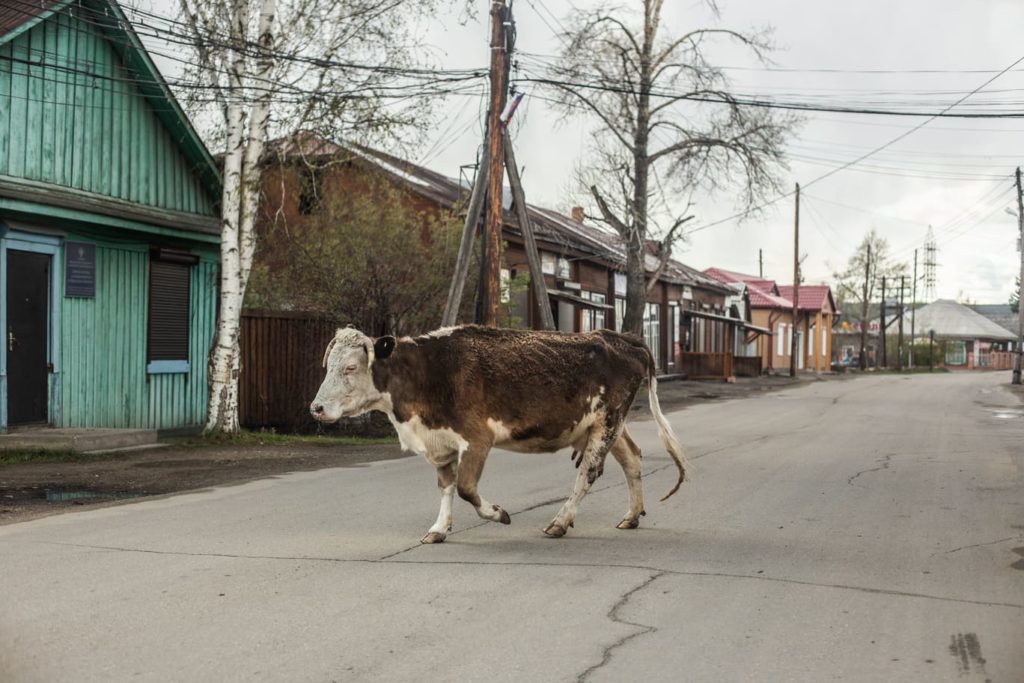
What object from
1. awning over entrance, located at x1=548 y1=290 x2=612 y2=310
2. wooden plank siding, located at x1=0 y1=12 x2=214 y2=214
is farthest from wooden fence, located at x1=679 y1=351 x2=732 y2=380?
wooden plank siding, located at x1=0 y1=12 x2=214 y2=214

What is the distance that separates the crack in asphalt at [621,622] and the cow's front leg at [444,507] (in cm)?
181

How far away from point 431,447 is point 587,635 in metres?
2.95

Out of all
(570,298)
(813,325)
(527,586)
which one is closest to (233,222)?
(527,586)

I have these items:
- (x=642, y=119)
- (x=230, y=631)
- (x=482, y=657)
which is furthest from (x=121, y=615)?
(x=642, y=119)

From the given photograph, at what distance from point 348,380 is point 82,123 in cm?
1079

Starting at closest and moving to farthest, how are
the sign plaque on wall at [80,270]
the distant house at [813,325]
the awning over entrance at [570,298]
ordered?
the sign plaque on wall at [80,270] < the awning over entrance at [570,298] < the distant house at [813,325]

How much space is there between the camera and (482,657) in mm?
5336

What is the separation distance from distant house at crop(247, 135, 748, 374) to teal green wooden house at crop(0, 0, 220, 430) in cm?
192

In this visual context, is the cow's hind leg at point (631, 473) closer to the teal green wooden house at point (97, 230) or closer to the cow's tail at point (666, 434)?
the cow's tail at point (666, 434)

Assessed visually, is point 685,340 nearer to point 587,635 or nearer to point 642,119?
point 642,119

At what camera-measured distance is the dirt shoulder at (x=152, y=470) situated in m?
10.9

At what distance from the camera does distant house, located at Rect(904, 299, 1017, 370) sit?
362ft

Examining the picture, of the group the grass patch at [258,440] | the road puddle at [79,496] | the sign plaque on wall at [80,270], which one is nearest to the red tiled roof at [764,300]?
the grass patch at [258,440]

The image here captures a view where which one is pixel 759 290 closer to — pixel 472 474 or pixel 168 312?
pixel 168 312
